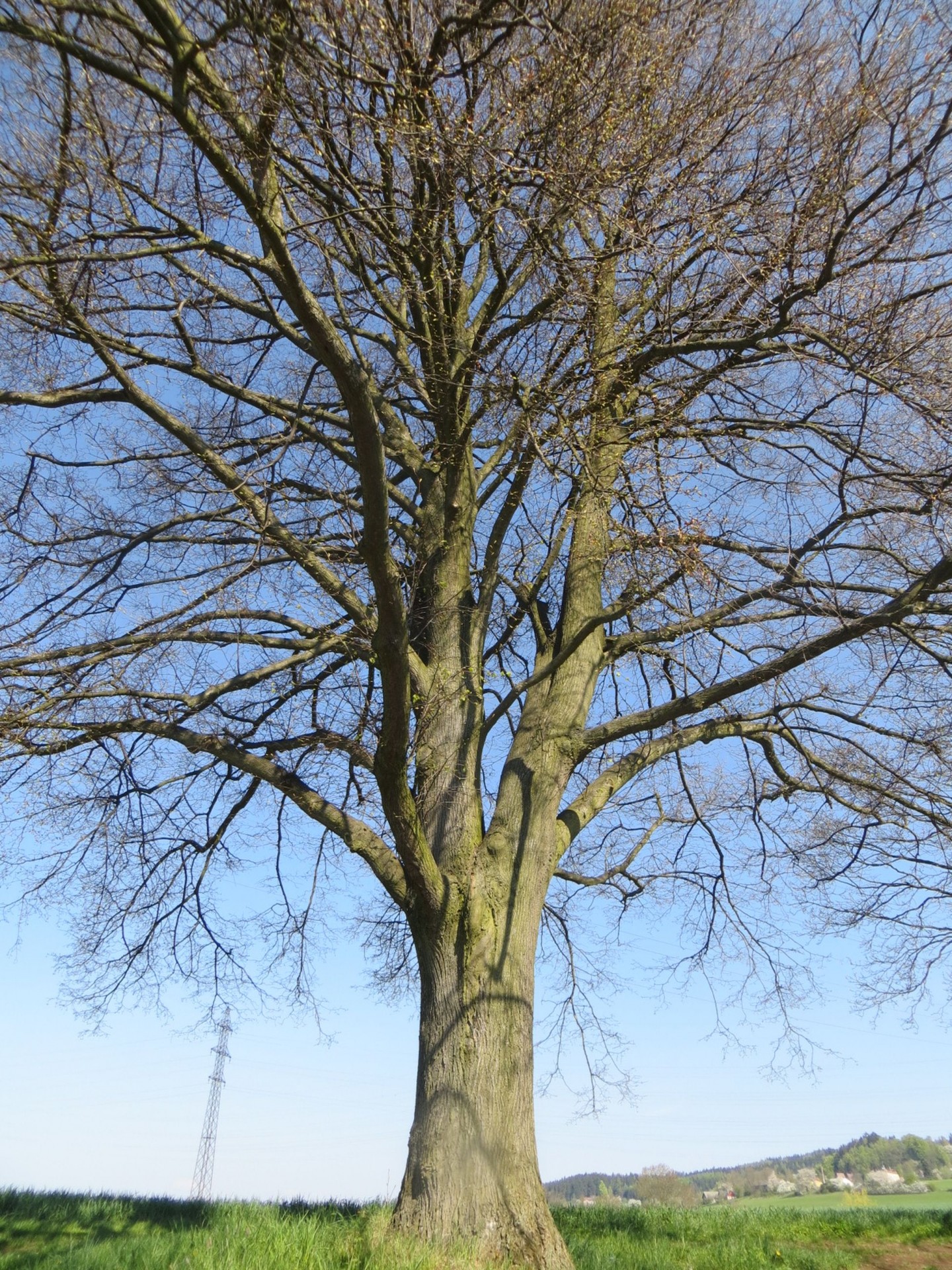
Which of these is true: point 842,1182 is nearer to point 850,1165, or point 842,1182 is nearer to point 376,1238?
point 850,1165

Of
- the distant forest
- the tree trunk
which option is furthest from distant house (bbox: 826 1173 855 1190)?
the tree trunk

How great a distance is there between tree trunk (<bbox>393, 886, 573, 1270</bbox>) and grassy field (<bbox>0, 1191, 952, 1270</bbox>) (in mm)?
243

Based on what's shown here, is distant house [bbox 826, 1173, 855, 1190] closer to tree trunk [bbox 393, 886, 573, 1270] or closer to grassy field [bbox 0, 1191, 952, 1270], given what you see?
grassy field [bbox 0, 1191, 952, 1270]

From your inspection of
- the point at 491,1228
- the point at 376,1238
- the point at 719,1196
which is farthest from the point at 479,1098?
the point at 719,1196

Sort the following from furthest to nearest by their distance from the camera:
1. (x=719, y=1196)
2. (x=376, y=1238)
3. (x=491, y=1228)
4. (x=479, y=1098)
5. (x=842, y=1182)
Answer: (x=842, y=1182)
(x=719, y=1196)
(x=479, y=1098)
(x=491, y=1228)
(x=376, y=1238)

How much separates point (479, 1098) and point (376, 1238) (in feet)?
2.43

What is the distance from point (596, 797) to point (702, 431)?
228 centimetres

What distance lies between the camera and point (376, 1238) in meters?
3.92

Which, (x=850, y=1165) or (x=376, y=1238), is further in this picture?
(x=850, y=1165)

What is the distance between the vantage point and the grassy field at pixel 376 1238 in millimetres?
3566

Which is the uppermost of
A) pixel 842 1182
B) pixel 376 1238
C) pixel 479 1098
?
pixel 842 1182

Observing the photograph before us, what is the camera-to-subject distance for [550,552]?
570 centimetres

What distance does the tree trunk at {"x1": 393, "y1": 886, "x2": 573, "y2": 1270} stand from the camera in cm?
414

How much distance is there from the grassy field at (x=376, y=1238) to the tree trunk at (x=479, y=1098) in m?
0.24
